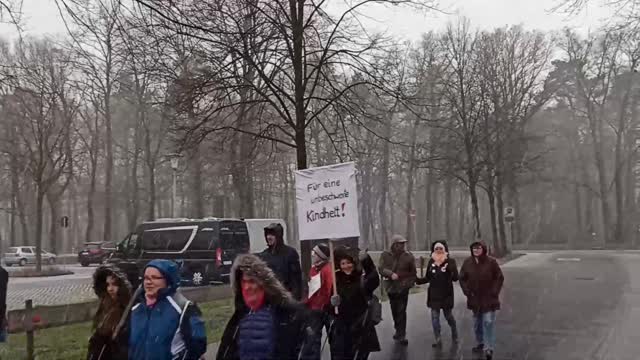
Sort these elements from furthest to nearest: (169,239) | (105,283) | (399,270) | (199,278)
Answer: (169,239), (199,278), (399,270), (105,283)

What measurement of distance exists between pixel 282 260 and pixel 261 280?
3145mm

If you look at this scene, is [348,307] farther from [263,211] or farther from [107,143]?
[263,211]

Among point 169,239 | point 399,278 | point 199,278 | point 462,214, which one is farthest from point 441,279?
point 462,214

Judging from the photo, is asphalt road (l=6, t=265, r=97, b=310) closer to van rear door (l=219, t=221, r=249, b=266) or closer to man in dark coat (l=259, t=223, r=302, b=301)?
van rear door (l=219, t=221, r=249, b=266)

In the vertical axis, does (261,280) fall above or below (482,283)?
above

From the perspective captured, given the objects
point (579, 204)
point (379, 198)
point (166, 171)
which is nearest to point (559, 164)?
point (579, 204)

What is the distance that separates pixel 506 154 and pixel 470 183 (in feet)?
11.6

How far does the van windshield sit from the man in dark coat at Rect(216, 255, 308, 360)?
15.6m

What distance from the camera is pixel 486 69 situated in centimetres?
3528

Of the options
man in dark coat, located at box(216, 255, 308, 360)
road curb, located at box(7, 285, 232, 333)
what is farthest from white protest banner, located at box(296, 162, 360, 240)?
road curb, located at box(7, 285, 232, 333)

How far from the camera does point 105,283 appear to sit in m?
5.64

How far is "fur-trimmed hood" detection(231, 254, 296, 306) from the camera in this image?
488 cm

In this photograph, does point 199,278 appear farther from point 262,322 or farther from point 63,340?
point 262,322

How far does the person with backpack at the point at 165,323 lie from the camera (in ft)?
15.5
